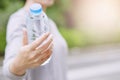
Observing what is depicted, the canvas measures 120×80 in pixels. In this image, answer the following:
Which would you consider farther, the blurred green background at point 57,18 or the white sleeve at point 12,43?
the blurred green background at point 57,18

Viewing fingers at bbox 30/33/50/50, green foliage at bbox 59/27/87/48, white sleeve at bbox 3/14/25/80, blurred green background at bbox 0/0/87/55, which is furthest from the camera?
green foliage at bbox 59/27/87/48

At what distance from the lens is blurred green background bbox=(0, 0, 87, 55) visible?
9.05 m

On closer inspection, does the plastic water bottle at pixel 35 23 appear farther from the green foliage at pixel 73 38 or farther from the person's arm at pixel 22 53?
the green foliage at pixel 73 38

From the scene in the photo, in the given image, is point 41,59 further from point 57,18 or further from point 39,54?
point 57,18

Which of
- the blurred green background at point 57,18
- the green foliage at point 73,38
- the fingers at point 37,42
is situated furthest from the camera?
the green foliage at point 73,38

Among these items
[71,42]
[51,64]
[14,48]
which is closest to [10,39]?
[14,48]

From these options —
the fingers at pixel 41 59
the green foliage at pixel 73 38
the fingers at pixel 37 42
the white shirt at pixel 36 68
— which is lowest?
the green foliage at pixel 73 38

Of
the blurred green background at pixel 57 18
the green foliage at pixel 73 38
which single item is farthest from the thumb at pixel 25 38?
the green foliage at pixel 73 38

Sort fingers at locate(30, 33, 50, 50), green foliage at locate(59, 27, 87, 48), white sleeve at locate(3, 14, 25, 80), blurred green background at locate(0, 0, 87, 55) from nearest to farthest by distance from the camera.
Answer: fingers at locate(30, 33, 50, 50)
white sleeve at locate(3, 14, 25, 80)
blurred green background at locate(0, 0, 87, 55)
green foliage at locate(59, 27, 87, 48)

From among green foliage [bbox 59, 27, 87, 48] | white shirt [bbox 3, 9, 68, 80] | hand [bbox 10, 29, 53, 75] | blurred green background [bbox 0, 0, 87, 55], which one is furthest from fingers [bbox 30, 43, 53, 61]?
green foliage [bbox 59, 27, 87, 48]

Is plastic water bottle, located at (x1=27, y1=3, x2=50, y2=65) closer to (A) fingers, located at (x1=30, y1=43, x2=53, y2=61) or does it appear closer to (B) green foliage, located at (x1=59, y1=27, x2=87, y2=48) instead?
(A) fingers, located at (x1=30, y1=43, x2=53, y2=61)

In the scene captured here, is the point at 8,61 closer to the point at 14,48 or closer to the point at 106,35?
the point at 14,48

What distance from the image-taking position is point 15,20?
2.35 metres

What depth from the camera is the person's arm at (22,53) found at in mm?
2041
